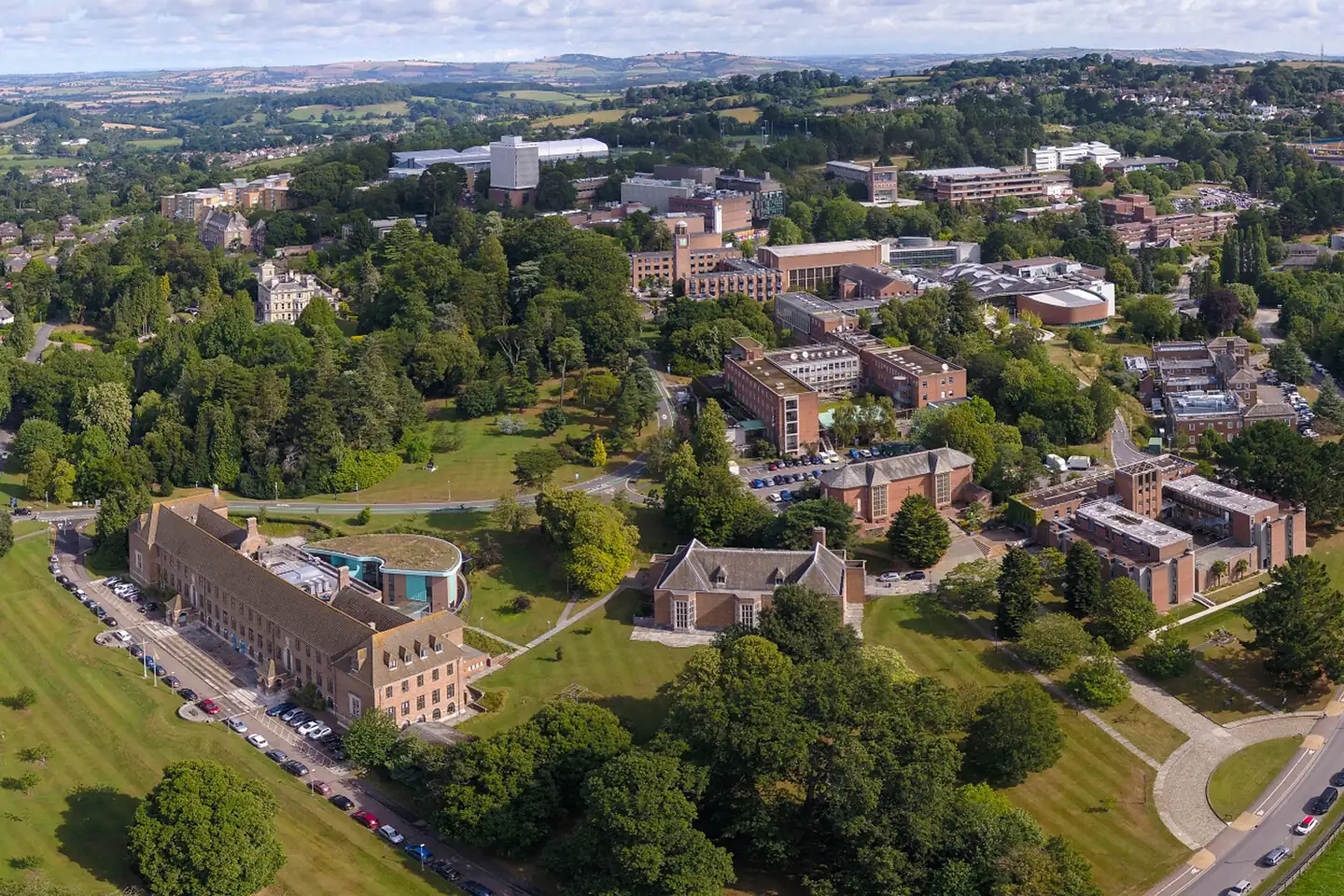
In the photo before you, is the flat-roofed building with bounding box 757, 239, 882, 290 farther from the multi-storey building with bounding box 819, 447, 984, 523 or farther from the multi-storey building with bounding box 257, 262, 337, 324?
the multi-storey building with bounding box 819, 447, 984, 523

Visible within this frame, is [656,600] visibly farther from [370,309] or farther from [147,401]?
[370,309]

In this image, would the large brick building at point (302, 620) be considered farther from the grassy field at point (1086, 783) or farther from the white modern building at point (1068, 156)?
the white modern building at point (1068, 156)

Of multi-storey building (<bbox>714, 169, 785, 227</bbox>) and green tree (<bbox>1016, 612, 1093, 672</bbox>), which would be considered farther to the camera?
multi-storey building (<bbox>714, 169, 785, 227</bbox>)

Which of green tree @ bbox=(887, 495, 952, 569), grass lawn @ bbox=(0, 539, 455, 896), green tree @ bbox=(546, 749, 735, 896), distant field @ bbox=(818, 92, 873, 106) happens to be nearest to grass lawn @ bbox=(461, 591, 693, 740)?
green tree @ bbox=(546, 749, 735, 896)

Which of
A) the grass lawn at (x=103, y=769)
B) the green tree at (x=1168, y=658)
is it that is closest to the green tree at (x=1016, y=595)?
the green tree at (x=1168, y=658)

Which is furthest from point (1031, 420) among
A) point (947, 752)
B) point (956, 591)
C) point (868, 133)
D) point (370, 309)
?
point (868, 133)

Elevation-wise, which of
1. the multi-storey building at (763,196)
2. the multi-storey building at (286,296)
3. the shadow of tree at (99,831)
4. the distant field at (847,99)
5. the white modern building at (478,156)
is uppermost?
the distant field at (847,99)
